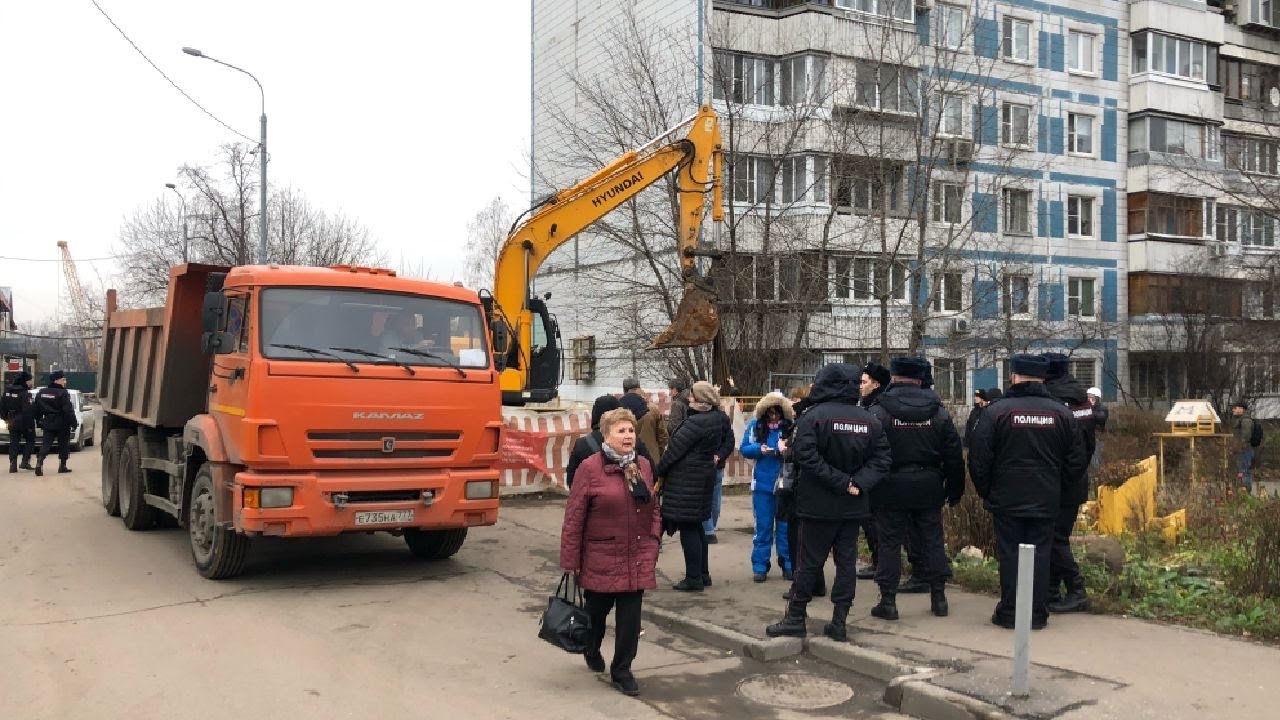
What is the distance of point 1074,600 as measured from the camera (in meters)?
7.98

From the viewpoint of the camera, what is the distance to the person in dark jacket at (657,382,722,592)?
8.96 metres

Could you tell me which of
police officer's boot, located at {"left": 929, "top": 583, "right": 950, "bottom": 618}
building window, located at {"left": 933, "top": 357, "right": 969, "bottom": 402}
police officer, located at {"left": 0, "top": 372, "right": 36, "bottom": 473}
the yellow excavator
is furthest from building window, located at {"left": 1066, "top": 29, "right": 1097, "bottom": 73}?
police officer's boot, located at {"left": 929, "top": 583, "right": 950, "bottom": 618}

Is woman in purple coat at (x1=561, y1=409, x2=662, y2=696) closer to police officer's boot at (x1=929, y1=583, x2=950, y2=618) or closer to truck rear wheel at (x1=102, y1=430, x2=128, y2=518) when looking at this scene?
police officer's boot at (x1=929, y1=583, x2=950, y2=618)

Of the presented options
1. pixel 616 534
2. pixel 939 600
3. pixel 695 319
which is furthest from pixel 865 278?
pixel 616 534

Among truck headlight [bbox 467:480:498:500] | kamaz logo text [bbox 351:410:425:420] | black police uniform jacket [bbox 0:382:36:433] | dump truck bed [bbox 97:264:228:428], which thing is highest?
dump truck bed [bbox 97:264:228:428]

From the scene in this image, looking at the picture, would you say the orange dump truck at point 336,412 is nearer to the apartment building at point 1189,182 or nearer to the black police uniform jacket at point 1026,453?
the black police uniform jacket at point 1026,453

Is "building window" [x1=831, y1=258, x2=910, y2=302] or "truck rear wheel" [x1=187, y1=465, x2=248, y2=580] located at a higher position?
"building window" [x1=831, y1=258, x2=910, y2=302]

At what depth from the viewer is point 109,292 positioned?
14711 millimetres

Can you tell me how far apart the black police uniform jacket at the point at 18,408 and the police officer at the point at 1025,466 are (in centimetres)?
1848

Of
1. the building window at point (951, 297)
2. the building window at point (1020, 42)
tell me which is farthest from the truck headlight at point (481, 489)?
the building window at point (1020, 42)

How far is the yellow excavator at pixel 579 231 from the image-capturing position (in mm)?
14141

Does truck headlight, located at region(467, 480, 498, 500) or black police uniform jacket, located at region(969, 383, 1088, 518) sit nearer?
black police uniform jacket, located at region(969, 383, 1088, 518)

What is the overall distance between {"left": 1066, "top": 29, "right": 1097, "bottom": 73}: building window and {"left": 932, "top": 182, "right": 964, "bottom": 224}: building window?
12694mm

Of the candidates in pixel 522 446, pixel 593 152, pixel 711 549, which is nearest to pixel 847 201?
pixel 593 152
